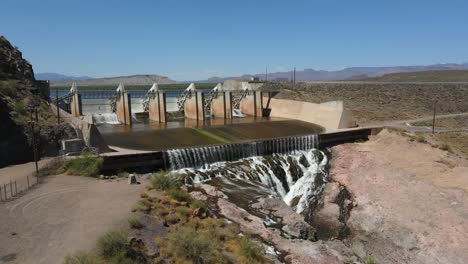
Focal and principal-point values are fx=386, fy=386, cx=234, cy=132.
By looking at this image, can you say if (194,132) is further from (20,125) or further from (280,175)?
(20,125)

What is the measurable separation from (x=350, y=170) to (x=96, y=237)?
1840cm

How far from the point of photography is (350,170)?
85.2ft

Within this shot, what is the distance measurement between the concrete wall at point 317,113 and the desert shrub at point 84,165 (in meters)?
22.0

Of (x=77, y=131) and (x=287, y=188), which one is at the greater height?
(x=77, y=131)

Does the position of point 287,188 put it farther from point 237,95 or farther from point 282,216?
point 237,95

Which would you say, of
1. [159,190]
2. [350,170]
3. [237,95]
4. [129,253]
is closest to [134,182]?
[159,190]

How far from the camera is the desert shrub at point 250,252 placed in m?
12.5

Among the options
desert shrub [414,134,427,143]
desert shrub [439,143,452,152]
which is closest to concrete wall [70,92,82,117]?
desert shrub [414,134,427,143]

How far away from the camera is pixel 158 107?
140ft

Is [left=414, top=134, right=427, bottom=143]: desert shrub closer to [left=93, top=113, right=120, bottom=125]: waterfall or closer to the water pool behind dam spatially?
the water pool behind dam

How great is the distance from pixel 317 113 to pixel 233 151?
628 inches

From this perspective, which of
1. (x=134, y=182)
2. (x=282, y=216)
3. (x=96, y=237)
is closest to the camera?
(x=96, y=237)

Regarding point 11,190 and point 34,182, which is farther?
point 34,182

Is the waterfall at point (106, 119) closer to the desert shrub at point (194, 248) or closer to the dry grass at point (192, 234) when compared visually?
the dry grass at point (192, 234)
